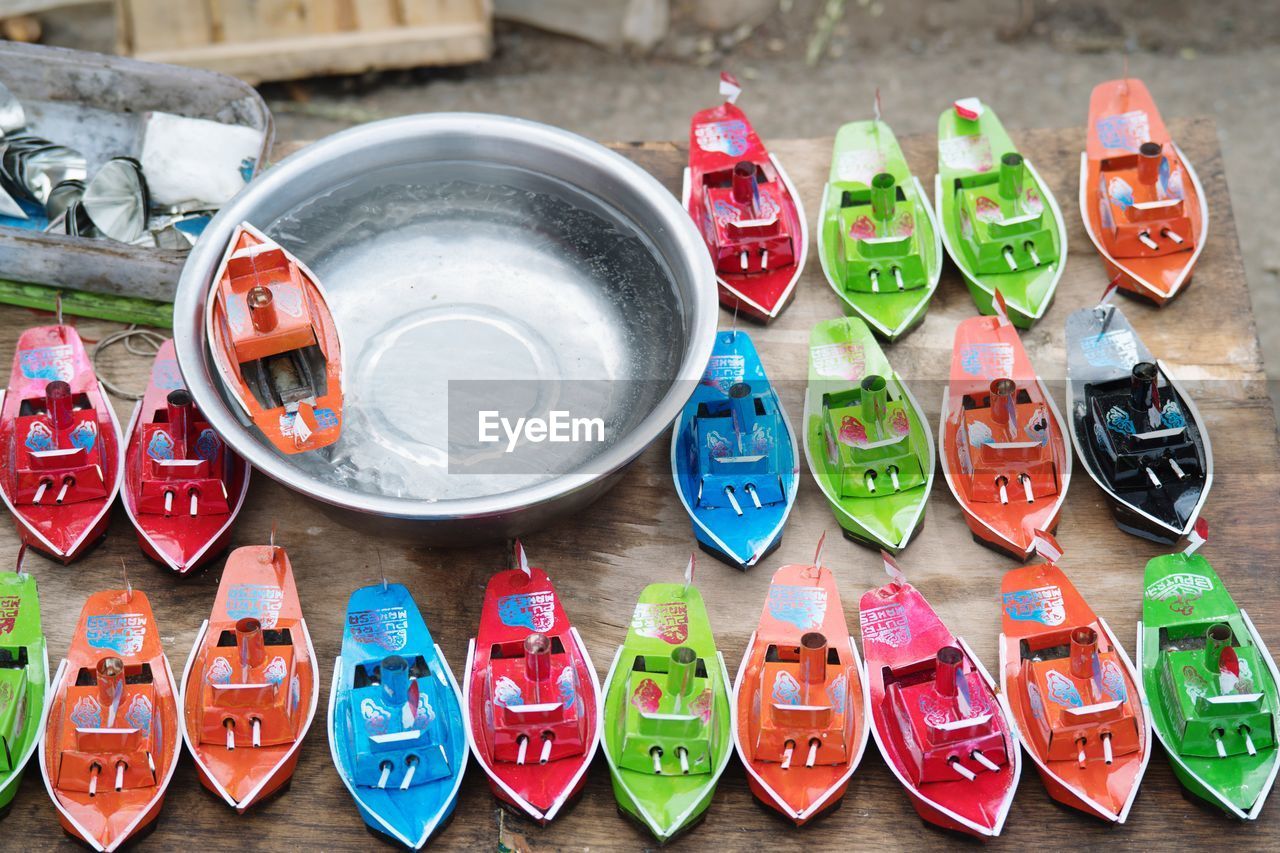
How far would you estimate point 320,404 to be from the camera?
179cm

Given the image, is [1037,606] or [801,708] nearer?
[801,708]

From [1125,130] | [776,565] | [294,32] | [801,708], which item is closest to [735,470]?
[776,565]

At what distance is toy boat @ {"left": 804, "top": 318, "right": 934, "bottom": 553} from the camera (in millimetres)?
1859

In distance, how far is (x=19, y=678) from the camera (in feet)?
5.57

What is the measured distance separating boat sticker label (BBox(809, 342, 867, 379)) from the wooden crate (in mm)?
1454

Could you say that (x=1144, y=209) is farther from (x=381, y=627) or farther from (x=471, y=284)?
(x=381, y=627)

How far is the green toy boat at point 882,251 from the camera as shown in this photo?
2051mm

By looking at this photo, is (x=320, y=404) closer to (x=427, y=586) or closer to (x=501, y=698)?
(x=427, y=586)

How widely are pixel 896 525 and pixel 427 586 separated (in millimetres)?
564

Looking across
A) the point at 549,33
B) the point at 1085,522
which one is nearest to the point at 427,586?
the point at 1085,522

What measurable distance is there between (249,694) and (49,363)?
597 mm

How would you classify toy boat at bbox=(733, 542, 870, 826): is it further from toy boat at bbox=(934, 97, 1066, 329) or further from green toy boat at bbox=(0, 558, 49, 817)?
green toy boat at bbox=(0, 558, 49, 817)

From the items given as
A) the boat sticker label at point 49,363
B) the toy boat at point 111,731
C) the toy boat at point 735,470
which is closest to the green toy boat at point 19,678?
the toy boat at point 111,731

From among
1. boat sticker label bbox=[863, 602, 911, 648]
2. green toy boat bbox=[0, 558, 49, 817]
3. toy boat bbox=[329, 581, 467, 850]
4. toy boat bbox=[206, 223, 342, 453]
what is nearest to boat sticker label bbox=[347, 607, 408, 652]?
toy boat bbox=[329, 581, 467, 850]
